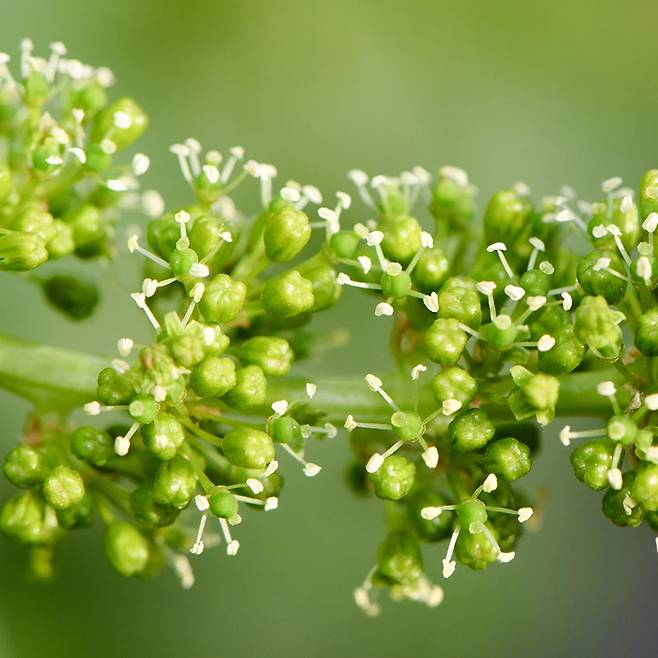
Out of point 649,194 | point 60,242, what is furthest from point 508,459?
point 60,242

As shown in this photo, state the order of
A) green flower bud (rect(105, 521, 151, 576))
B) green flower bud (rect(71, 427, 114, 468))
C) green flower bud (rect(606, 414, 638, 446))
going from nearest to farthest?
green flower bud (rect(606, 414, 638, 446))
green flower bud (rect(71, 427, 114, 468))
green flower bud (rect(105, 521, 151, 576))

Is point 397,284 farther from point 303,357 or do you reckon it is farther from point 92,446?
point 92,446

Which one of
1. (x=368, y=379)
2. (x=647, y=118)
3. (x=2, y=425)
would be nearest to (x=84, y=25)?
(x=2, y=425)

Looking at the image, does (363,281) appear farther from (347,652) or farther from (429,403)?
(347,652)

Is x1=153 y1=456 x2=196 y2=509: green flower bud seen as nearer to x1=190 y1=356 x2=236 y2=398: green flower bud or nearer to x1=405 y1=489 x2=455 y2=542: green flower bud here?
x1=190 y1=356 x2=236 y2=398: green flower bud

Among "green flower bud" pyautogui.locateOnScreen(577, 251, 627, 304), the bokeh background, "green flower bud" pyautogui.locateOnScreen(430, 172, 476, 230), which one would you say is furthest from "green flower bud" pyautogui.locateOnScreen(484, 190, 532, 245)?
the bokeh background
